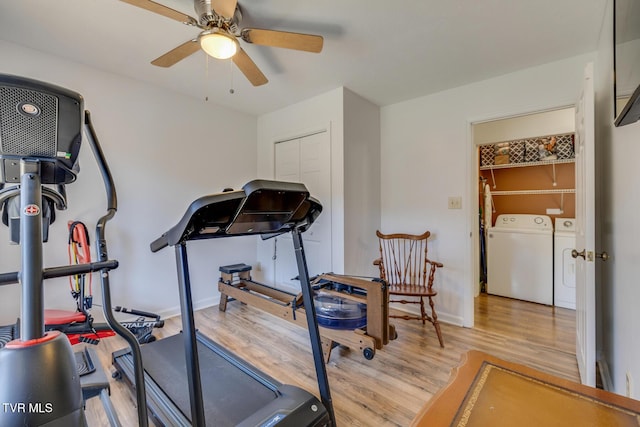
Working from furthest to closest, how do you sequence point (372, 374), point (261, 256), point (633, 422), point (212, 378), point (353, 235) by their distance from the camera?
point (261, 256), point (353, 235), point (372, 374), point (212, 378), point (633, 422)

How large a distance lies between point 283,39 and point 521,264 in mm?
3615

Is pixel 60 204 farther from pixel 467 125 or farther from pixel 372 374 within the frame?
pixel 467 125

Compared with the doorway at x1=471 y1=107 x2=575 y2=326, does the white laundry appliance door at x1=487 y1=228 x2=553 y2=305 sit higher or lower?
lower

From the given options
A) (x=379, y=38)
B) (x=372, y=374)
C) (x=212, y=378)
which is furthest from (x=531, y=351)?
(x=379, y=38)

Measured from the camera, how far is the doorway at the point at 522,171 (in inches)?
134

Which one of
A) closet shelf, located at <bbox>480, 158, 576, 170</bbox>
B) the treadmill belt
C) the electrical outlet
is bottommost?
the treadmill belt

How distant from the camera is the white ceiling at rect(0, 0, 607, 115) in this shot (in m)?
1.77

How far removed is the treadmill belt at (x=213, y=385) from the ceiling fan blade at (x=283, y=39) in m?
2.06

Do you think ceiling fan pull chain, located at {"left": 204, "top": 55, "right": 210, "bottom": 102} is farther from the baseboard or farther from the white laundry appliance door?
the white laundry appliance door

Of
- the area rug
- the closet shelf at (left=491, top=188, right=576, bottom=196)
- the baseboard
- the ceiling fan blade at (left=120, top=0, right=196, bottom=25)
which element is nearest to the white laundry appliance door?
the closet shelf at (left=491, top=188, right=576, bottom=196)

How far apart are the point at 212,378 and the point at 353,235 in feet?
5.96

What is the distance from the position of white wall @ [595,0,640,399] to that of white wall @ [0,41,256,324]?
3420 millimetres

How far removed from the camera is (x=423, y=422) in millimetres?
639

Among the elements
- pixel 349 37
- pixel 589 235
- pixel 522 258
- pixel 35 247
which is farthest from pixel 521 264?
pixel 35 247
